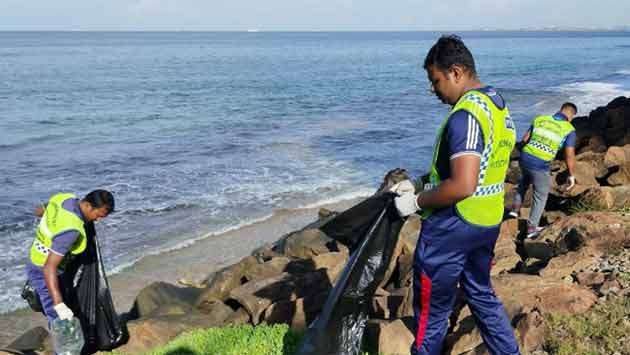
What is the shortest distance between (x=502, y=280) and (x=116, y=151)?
17229 millimetres

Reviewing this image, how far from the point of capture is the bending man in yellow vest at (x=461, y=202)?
3336 mm

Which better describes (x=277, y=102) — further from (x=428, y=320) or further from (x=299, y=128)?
Result: (x=428, y=320)

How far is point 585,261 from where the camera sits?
585cm

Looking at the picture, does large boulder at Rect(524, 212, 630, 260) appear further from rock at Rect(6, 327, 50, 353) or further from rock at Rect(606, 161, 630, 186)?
rock at Rect(6, 327, 50, 353)

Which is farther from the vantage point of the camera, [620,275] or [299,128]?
[299,128]

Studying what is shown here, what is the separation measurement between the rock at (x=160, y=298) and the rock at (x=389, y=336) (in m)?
3.51

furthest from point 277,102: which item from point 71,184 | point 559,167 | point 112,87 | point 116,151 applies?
point 559,167

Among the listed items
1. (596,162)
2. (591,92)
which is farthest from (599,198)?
(591,92)

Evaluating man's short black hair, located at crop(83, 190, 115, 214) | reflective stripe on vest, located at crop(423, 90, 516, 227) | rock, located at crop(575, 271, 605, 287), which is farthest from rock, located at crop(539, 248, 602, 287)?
man's short black hair, located at crop(83, 190, 115, 214)

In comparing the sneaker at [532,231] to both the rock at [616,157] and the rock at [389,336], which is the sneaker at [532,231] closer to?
the rock at [616,157]

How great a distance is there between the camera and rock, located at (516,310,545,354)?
4.32 m

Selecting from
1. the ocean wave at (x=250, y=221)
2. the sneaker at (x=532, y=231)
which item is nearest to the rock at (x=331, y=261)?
the sneaker at (x=532, y=231)

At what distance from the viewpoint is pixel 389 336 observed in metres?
4.71

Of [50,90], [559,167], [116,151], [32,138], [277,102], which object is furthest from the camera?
[50,90]
